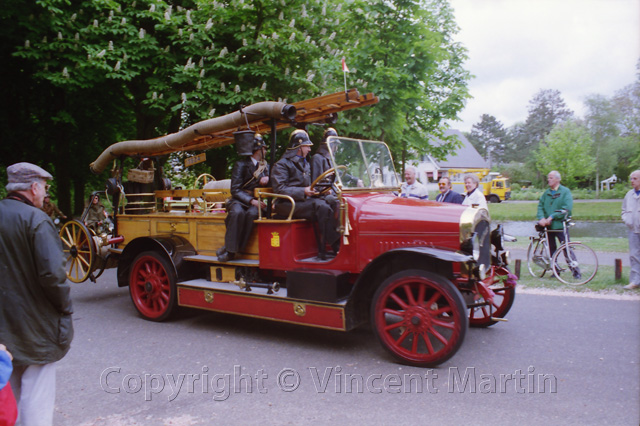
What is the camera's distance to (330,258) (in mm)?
5336

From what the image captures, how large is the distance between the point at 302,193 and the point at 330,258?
2.64 ft

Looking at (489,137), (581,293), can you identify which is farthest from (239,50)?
(489,137)

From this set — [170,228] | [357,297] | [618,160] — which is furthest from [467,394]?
[618,160]

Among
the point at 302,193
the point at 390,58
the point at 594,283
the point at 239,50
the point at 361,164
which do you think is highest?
the point at 239,50

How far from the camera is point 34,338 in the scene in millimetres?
2836

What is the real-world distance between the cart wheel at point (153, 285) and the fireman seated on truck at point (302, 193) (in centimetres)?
193

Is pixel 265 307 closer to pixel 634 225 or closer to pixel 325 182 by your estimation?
pixel 325 182

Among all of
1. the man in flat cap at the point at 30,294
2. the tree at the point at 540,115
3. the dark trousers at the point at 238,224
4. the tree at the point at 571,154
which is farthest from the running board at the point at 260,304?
the tree at the point at 540,115

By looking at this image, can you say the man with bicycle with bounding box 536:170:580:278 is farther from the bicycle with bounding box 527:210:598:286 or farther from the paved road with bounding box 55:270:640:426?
the paved road with bounding box 55:270:640:426

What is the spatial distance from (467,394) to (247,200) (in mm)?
3252

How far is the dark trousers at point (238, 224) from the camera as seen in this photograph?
18.8ft

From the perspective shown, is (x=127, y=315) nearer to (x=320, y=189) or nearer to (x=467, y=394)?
(x=320, y=189)

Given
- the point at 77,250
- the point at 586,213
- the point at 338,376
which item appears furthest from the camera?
the point at 586,213

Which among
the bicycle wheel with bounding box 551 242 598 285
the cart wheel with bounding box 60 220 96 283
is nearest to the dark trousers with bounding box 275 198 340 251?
the cart wheel with bounding box 60 220 96 283
